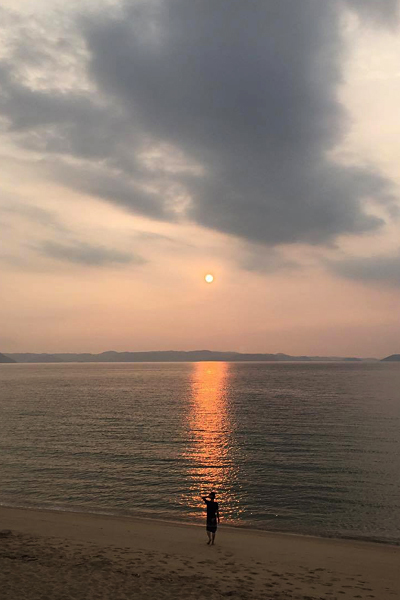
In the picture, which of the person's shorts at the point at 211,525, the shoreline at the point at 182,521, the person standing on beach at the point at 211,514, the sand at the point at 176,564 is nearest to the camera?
the sand at the point at 176,564

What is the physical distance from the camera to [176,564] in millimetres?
20562

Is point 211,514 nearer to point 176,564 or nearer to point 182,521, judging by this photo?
point 176,564

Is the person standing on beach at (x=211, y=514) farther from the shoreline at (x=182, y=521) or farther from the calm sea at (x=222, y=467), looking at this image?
the calm sea at (x=222, y=467)

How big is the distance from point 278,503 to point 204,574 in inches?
744

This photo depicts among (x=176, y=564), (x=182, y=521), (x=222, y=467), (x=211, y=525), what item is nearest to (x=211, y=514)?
(x=211, y=525)

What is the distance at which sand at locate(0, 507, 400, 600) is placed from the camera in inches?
672

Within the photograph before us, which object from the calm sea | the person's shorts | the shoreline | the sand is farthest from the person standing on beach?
the calm sea

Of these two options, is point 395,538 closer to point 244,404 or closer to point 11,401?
point 244,404

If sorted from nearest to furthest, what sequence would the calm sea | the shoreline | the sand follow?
1. the sand
2. the shoreline
3. the calm sea

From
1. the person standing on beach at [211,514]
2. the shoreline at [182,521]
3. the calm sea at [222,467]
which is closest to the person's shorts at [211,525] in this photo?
the person standing on beach at [211,514]

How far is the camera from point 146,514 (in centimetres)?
3378

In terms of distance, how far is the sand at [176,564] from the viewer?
1708 cm

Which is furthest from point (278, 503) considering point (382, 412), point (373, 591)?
point (382, 412)

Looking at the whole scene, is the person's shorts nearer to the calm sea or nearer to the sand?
the sand
